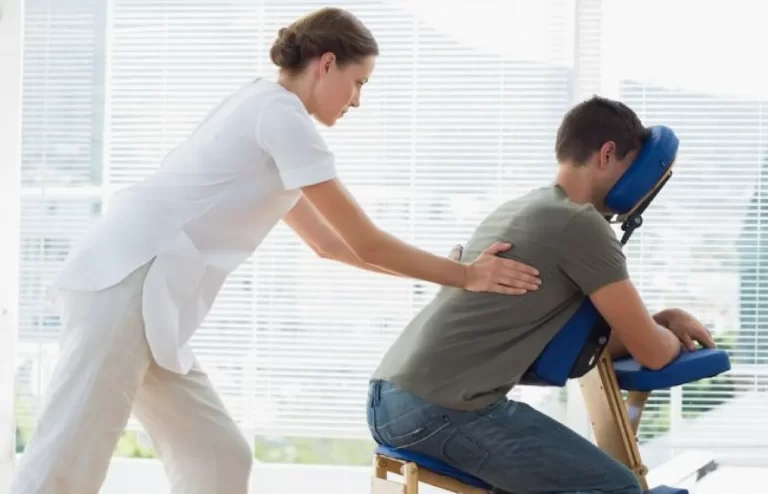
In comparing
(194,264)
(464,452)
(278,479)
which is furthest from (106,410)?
(278,479)

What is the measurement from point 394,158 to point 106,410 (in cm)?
178

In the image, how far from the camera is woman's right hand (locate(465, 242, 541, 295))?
6.41ft

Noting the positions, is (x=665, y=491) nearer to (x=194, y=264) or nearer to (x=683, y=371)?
(x=683, y=371)

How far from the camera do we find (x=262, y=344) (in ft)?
11.5

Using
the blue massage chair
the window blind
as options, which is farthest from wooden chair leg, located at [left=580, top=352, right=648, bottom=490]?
the window blind

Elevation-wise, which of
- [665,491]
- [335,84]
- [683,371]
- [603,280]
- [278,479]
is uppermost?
[335,84]

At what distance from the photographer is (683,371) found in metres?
2.02

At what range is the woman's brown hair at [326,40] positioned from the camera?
200 centimetres

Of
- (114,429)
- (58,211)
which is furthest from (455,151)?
(114,429)

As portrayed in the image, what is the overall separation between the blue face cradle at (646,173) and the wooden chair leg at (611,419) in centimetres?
29

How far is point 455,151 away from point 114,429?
5.95 ft

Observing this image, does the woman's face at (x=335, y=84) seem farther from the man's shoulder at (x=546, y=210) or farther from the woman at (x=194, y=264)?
the man's shoulder at (x=546, y=210)

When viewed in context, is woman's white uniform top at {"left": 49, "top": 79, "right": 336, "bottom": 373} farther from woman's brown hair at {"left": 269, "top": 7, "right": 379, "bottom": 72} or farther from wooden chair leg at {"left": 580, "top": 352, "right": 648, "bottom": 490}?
wooden chair leg at {"left": 580, "top": 352, "right": 648, "bottom": 490}

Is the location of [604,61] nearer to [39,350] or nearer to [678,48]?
[678,48]
